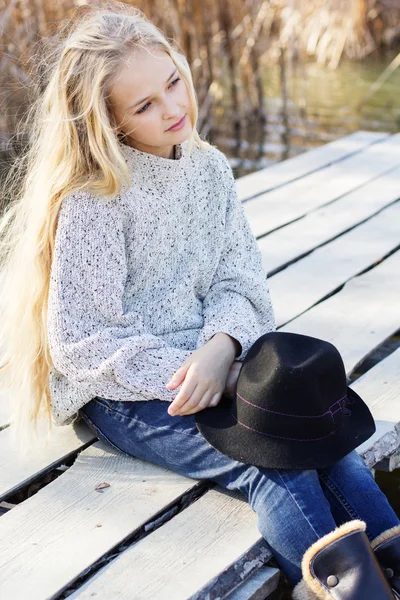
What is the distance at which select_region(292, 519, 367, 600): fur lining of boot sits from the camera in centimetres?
148

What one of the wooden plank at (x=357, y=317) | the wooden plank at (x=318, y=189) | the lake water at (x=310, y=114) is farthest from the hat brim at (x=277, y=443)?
the lake water at (x=310, y=114)

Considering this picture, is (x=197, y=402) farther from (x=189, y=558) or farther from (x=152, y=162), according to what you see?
(x=152, y=162)

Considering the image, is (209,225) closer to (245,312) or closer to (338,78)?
(245,312)

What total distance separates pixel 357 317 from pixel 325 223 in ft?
2.52

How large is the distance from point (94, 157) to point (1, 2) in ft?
9.60

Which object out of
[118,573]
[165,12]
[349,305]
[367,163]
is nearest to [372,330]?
[349,305]

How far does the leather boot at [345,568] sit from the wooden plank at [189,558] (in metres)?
0.12

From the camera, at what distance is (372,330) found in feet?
7.82

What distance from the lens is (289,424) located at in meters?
1.58

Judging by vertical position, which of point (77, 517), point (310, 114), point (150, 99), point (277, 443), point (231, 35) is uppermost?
point (150, 99)

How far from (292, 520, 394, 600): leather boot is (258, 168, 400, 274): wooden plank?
4.46 ft

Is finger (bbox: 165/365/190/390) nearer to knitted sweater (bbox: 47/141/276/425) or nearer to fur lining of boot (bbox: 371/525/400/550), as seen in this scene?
knitted sweater (bbox: 47/141/276/425)

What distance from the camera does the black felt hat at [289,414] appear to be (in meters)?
1.58

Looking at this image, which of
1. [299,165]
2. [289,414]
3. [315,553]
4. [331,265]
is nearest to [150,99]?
[289,414]
